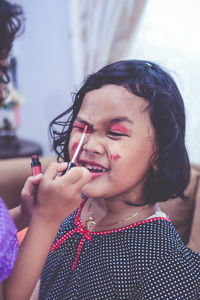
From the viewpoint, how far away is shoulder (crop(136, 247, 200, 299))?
24.1 inches

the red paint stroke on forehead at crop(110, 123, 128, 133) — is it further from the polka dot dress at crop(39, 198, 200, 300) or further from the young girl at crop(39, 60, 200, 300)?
the polka dot dress at crop(39, 198, 200, 300)

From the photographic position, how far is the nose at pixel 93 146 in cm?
66

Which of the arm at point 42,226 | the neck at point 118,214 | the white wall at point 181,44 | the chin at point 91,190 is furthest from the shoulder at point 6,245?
the white wall at point 181,44

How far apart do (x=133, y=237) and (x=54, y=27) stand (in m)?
2.07

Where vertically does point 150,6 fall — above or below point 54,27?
above

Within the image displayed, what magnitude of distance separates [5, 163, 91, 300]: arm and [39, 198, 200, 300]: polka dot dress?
0.17 metres

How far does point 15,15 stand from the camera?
77 centimetres

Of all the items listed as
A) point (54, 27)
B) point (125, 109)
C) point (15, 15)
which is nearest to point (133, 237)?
point (125, 109)

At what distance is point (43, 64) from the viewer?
96.1 inches

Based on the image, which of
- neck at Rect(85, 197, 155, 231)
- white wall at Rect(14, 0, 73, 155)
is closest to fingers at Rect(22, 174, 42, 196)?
neck at Rect(85, 197, 155, 231)

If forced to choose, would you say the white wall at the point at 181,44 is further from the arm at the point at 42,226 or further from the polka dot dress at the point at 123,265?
the arm at the point at 42,226

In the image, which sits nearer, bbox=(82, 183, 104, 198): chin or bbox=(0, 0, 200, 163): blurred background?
bbox=(82, 183, 104, 198): chin

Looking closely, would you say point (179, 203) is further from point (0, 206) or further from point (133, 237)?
point (0, 206)

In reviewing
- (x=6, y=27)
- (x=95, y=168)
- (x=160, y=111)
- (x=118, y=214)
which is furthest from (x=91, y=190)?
(x=6, y=27)
